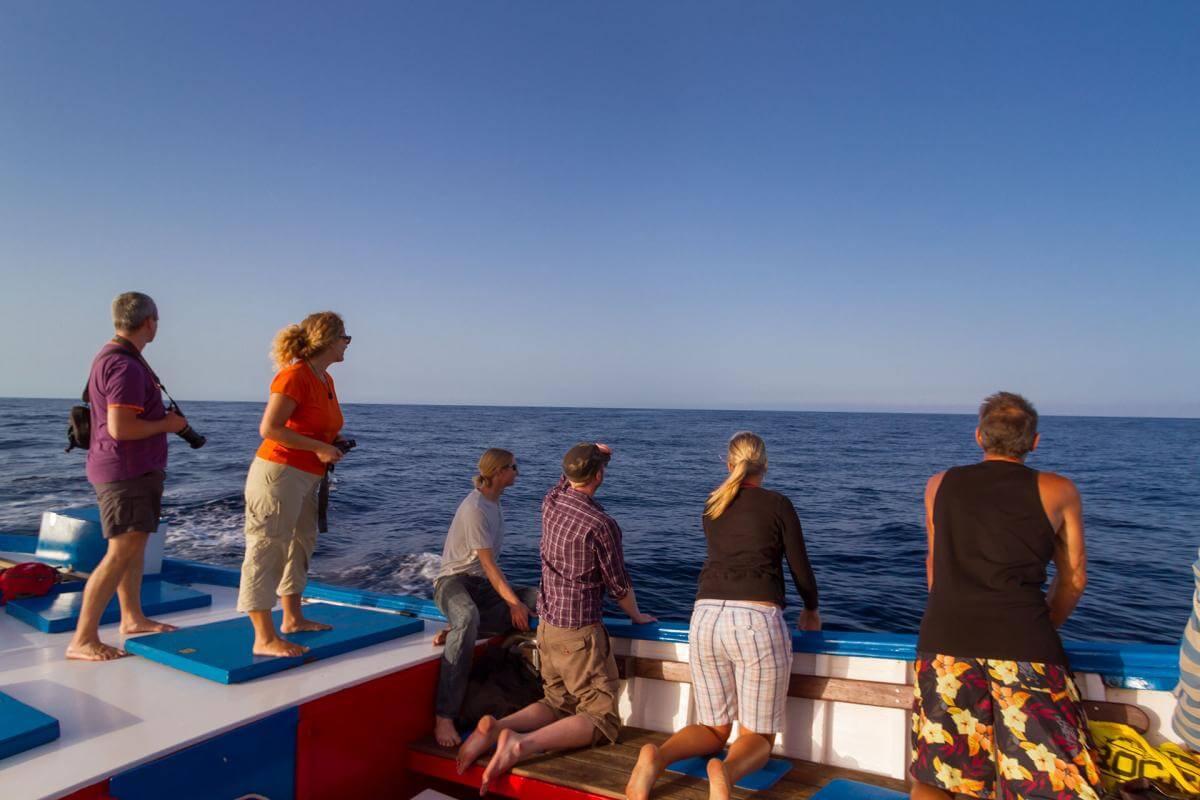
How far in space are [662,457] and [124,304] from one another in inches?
A: 1043

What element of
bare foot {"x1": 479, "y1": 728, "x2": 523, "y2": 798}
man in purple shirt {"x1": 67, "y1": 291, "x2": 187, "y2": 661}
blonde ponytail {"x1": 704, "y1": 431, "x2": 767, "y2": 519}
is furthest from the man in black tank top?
man in purple shirt {"x1": 67, "y1": 291, "x2": 187, "y2": 661}

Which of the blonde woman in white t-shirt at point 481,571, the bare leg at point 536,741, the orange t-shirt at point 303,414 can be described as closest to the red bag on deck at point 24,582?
the orange t-shirt at point 303,414

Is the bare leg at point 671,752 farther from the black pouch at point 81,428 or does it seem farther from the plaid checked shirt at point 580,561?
the black pouch at point 81,428

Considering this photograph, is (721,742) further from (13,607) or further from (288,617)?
(13,607)

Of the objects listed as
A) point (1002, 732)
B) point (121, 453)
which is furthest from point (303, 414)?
point (1002, 732)

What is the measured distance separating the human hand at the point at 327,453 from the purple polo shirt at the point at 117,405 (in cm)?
98

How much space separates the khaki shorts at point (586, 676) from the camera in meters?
3.48

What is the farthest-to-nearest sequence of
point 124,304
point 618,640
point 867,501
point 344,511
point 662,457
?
point 662,457 → point 867,501 → point 344,511 → point 618,640 → point 124,304

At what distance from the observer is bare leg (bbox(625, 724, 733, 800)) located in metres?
2.80

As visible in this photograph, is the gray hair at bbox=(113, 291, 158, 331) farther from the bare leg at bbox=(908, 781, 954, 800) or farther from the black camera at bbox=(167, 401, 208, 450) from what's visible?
the bare leg at bbox=(908, 781, 954, 800)

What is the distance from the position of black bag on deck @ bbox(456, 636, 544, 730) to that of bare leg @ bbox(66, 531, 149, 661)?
1.84 metres

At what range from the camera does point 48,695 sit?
10.1 ft

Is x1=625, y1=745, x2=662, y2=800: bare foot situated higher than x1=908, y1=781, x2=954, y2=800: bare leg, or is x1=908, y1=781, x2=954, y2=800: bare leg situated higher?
x1=908, y1=781, x2=954, y2=800: bare leg

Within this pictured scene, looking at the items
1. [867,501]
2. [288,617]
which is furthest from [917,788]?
[867,501]
